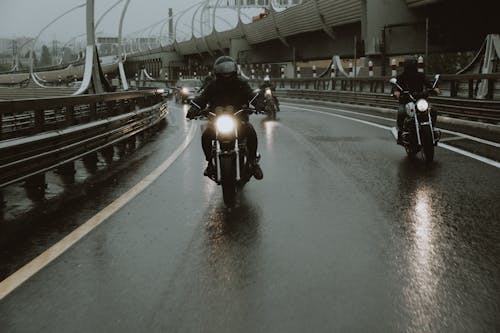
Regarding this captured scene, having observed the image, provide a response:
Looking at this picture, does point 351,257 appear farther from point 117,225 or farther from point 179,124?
point 179,124

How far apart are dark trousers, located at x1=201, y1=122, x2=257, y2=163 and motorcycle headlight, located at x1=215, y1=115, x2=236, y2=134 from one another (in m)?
0.29

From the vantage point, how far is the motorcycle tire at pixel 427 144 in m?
10.8

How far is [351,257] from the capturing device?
17.1 feet

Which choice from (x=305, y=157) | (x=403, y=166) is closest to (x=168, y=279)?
(x=403, y=166)

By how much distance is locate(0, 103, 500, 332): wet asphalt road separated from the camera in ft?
12.8

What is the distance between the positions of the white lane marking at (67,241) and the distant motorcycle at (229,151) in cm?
109

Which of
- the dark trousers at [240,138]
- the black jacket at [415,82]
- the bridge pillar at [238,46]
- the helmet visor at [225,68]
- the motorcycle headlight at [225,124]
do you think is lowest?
the dark trousers at [240,138]

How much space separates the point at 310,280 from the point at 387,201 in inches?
128

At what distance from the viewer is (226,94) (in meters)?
8.01

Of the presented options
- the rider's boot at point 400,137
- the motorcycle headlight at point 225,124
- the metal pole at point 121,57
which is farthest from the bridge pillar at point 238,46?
the motorcycle headlight at point 225,124

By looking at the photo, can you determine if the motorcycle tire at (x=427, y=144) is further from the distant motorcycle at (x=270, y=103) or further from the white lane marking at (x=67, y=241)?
the distant motorcycle at (x=270, y=103)

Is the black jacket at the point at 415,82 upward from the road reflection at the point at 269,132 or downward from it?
upward

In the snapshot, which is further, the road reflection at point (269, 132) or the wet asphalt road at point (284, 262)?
the road reflection at point (269, 132)

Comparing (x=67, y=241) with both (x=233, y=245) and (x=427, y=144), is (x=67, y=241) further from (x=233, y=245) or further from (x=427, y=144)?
(x=427, y=144)
